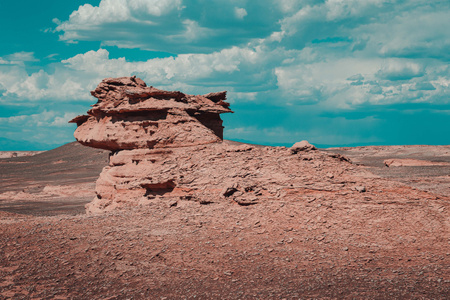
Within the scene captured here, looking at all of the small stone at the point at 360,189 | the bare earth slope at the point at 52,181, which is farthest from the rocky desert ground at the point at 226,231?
the bare earth slope at the point at 52,181

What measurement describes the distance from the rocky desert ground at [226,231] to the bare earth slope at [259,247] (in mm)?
27

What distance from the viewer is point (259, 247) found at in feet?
29.2

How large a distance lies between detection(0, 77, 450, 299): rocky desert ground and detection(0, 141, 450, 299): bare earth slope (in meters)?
0.03

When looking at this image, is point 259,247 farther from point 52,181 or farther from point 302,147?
point 52,181

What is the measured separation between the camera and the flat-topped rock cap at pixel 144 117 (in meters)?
14.2

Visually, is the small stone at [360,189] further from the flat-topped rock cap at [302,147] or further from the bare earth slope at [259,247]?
the flat-topped rock cap at [302,147]

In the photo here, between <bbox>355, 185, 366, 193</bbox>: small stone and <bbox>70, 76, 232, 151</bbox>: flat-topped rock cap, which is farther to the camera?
<bbox>70, 76, 232, 151</bbox>: flat-topped rock cap

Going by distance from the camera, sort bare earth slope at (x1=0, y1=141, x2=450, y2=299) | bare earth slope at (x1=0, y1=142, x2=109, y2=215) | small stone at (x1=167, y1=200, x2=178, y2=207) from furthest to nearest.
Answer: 1. bare earth slope at (x1=0, y1=142, x2=109, y2=215)
2. small stone at (x1=167, y1=200, x2=178, y2=207)
3. bare earth slope at (x1=0, y1=141, x2=450, y2=299)

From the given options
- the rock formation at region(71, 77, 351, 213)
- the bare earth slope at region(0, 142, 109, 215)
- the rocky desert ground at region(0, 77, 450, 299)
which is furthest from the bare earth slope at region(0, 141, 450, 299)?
the bare earth slope at region(0, 142, 109, 215)

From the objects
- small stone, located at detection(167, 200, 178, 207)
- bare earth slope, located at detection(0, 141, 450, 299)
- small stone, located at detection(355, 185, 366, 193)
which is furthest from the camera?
small stone, located at detection(167, 200, 178, 207)

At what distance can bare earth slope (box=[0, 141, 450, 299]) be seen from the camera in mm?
7500

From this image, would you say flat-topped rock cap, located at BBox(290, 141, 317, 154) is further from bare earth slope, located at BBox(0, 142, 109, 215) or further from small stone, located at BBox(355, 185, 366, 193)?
bare earth slope, located at BBox(0, 142, 109, 215)

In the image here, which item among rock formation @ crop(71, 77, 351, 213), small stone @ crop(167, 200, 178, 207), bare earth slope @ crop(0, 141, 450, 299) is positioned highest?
rock formation @ crop(71, 77, 351, 213)

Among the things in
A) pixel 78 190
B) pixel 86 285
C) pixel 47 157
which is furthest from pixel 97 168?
pixel 86 285
